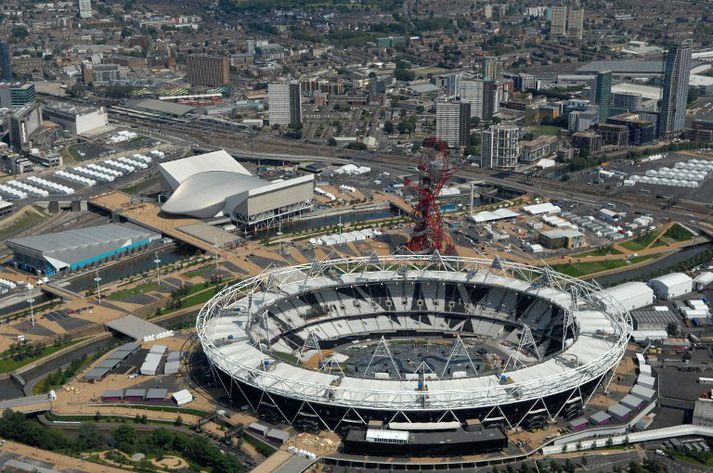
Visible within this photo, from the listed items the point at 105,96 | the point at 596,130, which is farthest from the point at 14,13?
the point at 596,130

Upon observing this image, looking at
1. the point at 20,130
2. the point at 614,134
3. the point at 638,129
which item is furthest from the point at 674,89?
the point at 20,130

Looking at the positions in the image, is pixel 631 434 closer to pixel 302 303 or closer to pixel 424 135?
pixel 302 303

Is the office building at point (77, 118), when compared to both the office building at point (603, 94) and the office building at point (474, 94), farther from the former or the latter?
the office building at point (603, 94)

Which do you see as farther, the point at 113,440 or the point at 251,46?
the point at 251,46

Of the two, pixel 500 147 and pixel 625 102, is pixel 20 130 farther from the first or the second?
pixel 625 102

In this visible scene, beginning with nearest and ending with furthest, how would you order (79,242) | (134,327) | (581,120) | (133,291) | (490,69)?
(134,327), (133,291), (79,242), (581,120), (490,69)

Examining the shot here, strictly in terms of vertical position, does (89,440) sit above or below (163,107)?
below

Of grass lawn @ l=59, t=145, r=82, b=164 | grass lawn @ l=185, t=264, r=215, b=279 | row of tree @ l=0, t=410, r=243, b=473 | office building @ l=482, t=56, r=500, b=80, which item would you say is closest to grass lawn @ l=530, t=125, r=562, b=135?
office building @ l=482, t=56, r=500, b=80
